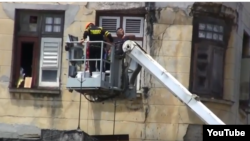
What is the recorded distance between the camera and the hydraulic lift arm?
16.9 meters

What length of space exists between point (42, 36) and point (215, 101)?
14.7 feet

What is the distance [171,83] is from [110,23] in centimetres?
384

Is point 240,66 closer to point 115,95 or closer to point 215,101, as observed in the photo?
point 215,101

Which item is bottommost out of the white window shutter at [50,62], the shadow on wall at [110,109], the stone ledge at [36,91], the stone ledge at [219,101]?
the shadow on wall at [110,109]

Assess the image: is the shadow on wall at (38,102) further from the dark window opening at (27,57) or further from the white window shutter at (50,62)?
the dark window opening at (27,57)

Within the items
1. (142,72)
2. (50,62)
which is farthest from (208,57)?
(50,62)

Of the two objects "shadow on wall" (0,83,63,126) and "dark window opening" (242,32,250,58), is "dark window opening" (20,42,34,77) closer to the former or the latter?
"shadow on wall" (0,83,63,126)

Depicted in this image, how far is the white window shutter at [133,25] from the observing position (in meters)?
20.4

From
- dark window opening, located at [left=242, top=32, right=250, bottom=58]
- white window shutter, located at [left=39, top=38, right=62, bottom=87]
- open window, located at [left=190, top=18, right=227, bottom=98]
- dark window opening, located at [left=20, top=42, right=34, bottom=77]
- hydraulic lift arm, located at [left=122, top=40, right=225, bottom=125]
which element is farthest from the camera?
dark window opening, located at [left=242, top=32, right=250, bottom=58]

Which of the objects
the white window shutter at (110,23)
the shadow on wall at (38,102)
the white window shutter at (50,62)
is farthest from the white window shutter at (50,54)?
the white window shutter at (110,23)

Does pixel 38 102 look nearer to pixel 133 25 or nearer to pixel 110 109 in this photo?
pixel 110 109

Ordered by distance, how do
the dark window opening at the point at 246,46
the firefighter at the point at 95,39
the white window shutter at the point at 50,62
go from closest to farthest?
1. the firefighter at the point at 95,39
2. the white window shutter at the point at 50,62
3. the dark window opening at the point at 246,46

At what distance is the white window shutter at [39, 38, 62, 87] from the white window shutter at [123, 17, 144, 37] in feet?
5.39

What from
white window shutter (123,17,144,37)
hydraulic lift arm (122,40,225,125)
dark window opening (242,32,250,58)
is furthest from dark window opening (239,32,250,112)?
hydraulic lift arm (122,40,225,125)
